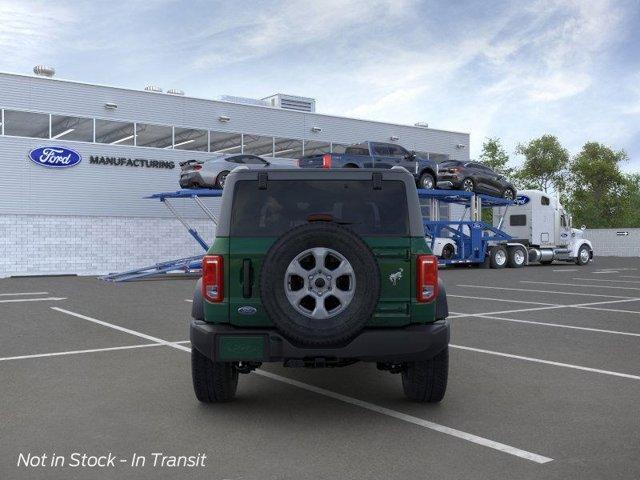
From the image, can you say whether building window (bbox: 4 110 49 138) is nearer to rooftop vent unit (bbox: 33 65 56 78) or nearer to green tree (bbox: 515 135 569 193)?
rooftop vent unit (bbox: 33 65 56 78)

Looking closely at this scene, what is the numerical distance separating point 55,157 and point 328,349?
24.5m

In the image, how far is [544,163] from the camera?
69.9 metres

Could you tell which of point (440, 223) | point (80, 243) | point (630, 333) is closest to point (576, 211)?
point (440, 223)

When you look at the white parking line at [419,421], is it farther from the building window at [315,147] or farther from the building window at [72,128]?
the building window at [315,147]

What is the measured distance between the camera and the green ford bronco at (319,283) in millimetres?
4812

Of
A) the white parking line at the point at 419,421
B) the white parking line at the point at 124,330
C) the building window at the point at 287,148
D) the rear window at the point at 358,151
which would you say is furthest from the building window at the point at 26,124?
the white parking line at the point at 419,421

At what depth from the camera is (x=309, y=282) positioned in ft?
15.9

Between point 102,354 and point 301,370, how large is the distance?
8.25ft

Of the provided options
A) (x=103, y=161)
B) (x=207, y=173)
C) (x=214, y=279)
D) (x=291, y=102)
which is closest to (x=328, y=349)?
(x=214, y=279)

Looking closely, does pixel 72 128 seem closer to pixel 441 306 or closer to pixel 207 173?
pixel 207 173

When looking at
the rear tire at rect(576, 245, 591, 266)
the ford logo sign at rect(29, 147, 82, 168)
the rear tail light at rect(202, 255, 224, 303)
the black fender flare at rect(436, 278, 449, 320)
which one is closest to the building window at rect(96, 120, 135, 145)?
the ford logo sign at rect(29, 147, 82, 168)

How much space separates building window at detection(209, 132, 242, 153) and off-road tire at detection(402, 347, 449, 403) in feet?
86.0

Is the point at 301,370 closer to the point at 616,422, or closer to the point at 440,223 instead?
the point at 616,422

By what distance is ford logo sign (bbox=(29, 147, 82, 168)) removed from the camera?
26.3m
